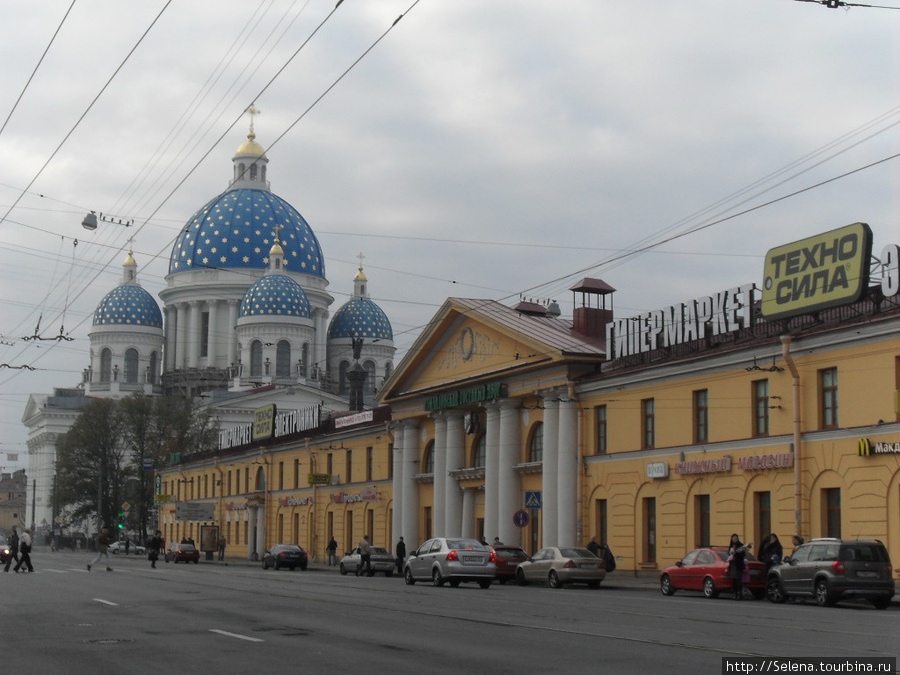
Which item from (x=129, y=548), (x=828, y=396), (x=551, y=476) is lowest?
(x=129, y=548)

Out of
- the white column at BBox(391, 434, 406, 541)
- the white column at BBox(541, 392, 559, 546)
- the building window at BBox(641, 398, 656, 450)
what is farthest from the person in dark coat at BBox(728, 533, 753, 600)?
the white column at BBox(391, 434, 406, 541)

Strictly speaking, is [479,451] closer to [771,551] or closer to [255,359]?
[771,551]

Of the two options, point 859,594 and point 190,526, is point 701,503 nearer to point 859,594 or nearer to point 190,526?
point 859,594

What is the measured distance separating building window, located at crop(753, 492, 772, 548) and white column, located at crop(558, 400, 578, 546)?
8981mm

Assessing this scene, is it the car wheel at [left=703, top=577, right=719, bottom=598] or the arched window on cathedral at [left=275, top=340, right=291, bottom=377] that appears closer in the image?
the car wheel at [left=703, top=577, right=719, bottom=598]

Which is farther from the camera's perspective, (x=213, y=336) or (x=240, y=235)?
(x=213, y=336)

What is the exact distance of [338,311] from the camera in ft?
442

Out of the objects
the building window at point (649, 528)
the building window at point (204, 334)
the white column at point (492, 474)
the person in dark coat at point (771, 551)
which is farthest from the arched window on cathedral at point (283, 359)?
the person in dark coat at point (771, 551)

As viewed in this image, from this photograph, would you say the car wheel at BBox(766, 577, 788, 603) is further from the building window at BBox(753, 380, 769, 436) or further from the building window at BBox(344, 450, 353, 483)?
the building window at BBox(344, 450, 353, 483)

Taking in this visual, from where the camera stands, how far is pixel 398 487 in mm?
57719

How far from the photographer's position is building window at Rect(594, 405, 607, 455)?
145 ft

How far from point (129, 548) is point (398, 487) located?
144 feet

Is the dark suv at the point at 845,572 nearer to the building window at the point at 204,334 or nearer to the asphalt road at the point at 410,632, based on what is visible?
the asphalt road at the point at 410,632

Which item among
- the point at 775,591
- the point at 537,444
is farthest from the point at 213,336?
the point at 775,591
